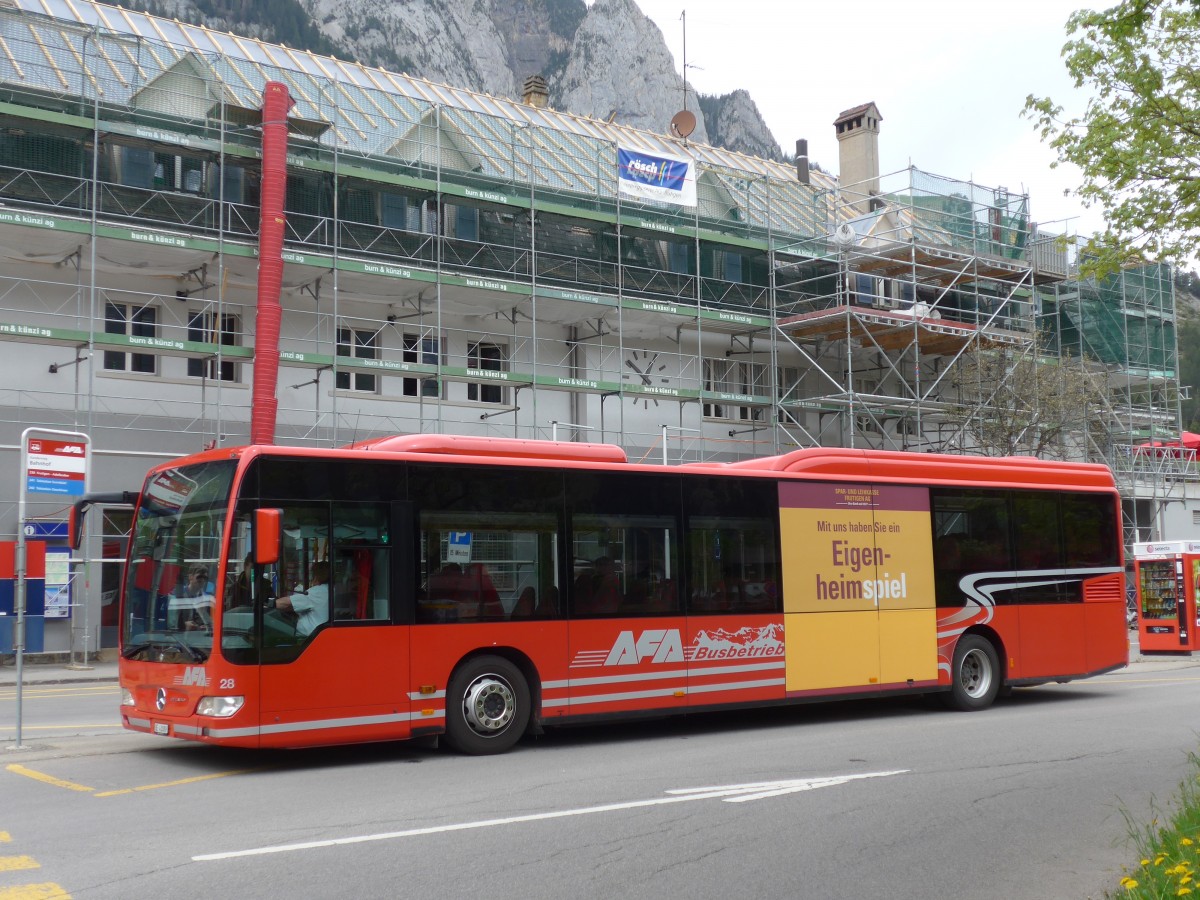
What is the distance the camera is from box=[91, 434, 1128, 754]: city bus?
1098 cm

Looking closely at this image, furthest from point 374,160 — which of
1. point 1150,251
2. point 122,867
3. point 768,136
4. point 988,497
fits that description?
point 768,136

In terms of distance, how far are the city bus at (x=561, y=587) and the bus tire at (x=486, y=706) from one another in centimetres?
2

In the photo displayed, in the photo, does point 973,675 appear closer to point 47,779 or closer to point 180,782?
point 180,782

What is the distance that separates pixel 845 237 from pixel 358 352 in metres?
14.9

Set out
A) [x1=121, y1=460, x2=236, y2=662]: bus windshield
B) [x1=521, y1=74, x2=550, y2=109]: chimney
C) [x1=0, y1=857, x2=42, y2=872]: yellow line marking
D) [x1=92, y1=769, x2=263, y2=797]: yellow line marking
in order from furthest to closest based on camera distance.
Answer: [x1=521, y1=74, x2=550, y2=109]: chimney, [x1=121, y1=460, x2=236, y2=662]: bus windshield, [x1=92, y1=769, x2=263, y2=797]: yellow line marking, [x1=0, y1=857, x2=42, y2=872]: yellow line marking

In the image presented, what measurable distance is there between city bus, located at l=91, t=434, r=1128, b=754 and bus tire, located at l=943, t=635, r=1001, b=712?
3 centimetres

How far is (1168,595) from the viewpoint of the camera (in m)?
27.6

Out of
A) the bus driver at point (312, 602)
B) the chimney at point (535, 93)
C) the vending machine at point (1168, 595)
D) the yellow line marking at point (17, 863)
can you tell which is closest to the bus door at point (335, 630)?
the bus driver at point (312, 602)

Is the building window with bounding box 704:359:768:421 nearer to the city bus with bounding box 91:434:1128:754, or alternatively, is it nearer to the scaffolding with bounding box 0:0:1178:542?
the scaffolding with bounding box 0:0:1178:542

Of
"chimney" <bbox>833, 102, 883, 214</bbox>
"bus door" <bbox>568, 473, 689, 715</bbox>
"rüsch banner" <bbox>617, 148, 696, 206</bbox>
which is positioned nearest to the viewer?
"bus door" <bbox>568, 473, 689, 715</bbox>

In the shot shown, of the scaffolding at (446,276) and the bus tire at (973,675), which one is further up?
the scaffolding at (446,276)

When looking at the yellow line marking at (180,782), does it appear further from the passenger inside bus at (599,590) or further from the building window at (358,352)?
the building window at (358,352)

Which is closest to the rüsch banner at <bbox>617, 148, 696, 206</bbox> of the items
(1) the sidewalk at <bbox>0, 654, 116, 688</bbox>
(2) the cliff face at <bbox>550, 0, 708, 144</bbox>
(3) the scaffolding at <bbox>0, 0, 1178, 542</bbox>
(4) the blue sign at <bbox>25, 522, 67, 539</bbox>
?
(3) the scaffolding at <bbox>0, 0, 1178, 542</bbox>

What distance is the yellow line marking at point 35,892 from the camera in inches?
253
